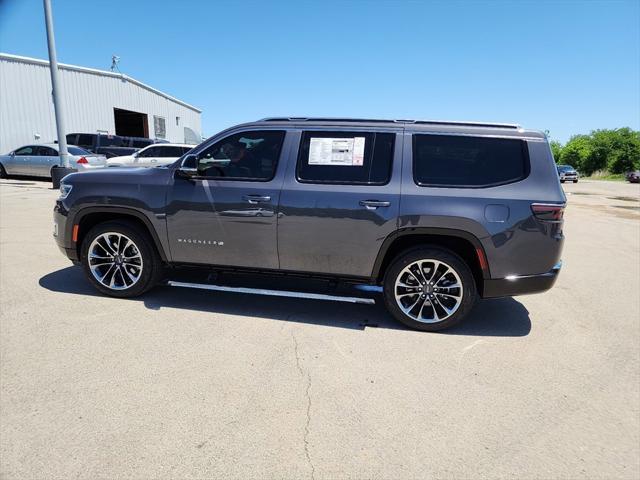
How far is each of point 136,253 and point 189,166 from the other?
115cm

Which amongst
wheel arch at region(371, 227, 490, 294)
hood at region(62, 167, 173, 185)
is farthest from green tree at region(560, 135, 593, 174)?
hood at region(62, 167, 173, 185)

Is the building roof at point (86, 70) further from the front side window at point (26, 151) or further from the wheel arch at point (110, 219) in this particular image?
the wheel arch at point (110, 219)

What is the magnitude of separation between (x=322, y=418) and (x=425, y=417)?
0.67m

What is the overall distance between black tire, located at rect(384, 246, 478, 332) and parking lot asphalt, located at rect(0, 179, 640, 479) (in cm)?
14

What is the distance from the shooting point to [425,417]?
2.66m

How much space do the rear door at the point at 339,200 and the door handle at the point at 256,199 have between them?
150 mm

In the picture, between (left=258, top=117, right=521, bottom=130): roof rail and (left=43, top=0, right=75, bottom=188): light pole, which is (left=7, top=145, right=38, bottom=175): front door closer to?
(left=43, top=0, right=75, bottom=188): light pole

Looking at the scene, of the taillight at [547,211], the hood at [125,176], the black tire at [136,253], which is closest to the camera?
the taillight at [547,211]

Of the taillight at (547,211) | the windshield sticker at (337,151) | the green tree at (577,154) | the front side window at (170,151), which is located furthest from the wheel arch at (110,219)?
the green tree at (577,154)

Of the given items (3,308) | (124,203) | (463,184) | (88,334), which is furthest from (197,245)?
(463,184)

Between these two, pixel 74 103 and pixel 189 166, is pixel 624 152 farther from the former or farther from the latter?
pixel 189 166

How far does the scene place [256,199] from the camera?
3980mm

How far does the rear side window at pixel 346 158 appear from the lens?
3875 mm

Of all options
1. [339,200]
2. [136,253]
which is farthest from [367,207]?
[136,253]
